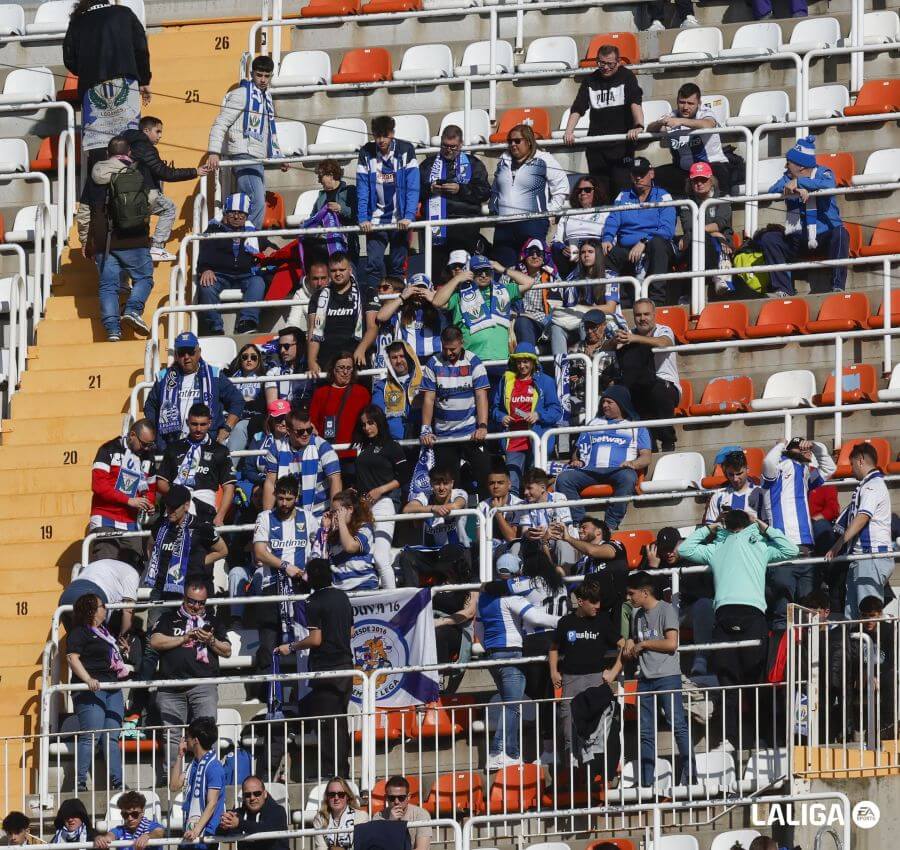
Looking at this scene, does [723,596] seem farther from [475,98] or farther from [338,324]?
[475,98]

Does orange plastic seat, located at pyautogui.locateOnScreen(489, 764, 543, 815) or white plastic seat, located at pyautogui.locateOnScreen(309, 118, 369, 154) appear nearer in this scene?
orange plastic seat, located at pyautogui.locateOnScreen(489, 764, 543, 815)

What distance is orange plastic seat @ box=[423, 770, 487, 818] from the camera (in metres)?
17.5

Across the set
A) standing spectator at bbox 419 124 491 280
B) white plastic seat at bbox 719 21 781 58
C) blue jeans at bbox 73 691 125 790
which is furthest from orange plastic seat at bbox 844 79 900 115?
blue jeans at bbox 73 691 125 790

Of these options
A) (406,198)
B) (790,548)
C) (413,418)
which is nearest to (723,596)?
(790,548)

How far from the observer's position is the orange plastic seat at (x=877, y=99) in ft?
77.5

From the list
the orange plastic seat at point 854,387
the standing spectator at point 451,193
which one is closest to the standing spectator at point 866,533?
the orange plastic seat at point 854,387

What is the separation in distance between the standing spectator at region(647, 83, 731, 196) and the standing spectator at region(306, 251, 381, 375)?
3220 millimetres

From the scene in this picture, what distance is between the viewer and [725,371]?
21484 millimetres

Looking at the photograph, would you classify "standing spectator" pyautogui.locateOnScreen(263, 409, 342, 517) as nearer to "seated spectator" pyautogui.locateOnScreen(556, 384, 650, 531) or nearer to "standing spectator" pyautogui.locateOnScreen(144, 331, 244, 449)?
"standing spectator" pyautogui.locateOnScreen(144, 331, 244, 449)

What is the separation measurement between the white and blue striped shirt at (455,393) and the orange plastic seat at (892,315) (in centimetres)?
327

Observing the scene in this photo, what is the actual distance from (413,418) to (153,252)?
339cm

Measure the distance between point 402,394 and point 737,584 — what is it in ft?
11.6

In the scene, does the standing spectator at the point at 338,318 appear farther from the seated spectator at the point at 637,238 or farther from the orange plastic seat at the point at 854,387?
the orange plastic seat at the point at 854,387

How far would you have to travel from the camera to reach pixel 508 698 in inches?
716
